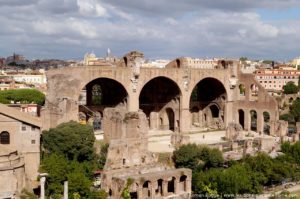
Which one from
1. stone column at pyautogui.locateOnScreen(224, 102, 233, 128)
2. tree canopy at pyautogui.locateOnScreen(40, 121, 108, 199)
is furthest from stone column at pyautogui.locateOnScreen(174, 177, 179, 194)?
stone column at pyautogui.locateOnScreen(224, 102, 233, 128)

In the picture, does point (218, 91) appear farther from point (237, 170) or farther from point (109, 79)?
point (237, 170)

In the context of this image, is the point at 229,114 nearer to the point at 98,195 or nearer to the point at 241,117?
the point at 241,117

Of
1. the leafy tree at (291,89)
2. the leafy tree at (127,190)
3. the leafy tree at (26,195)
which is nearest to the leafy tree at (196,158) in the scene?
the leafy tree at (127,190)

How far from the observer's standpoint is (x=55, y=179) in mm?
29984

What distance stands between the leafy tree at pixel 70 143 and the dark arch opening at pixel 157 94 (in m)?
22.5

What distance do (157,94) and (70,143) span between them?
985 inches

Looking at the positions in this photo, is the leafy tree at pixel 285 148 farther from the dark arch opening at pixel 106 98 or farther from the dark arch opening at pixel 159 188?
the dark arch opening at pixel 106 98

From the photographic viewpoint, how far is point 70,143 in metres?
34.8

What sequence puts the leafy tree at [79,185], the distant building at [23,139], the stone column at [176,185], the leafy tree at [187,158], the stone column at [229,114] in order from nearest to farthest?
the leafy tree at [79,185]
the distant building at [23,139]
the stone column at [176,185]
the leafy tree at [187,158]
the stone column at [229,114]

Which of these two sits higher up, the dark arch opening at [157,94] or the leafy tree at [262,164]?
the dark arch opening at [157,94]

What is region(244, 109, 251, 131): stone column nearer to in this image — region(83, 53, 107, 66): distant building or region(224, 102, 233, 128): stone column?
region(224, 102, 233, 128): stone column

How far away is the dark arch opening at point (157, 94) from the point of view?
188 feet

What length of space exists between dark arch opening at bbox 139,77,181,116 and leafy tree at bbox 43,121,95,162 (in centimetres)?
2248

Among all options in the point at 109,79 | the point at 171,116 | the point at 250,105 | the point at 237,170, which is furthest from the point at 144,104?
the point at 237,170
